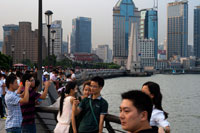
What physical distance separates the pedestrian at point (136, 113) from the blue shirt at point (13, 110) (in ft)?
10.2

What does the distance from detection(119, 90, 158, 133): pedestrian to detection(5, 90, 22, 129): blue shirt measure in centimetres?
311

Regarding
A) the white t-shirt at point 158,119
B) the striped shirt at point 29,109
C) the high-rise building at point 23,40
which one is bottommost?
the striped shirt at point 29,109

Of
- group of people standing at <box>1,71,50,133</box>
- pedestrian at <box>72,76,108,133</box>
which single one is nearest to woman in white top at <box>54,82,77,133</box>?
pedestrian at <box>72,76,108,133</box>

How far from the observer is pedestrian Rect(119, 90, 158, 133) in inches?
93.4

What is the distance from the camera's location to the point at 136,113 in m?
2.38

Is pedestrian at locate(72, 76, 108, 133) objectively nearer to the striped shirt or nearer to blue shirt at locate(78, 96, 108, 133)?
blue shirt at locate(78, 96, 108, 133)

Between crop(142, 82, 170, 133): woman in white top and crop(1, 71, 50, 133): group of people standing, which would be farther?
crop(1, 71, 50, 133): group of people standing

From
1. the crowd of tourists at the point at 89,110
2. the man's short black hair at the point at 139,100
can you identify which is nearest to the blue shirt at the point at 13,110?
the crowd of tourists at the point at 89,110

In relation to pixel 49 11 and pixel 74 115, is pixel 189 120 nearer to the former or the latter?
pixel 49 11

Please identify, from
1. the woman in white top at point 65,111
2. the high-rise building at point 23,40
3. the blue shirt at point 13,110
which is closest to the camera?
the woman in white top at point 65,111

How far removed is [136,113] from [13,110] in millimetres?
3292

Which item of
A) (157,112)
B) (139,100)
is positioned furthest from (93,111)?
(139,100)

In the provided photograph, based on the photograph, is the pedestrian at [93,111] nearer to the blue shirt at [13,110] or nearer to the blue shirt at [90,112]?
the blue shirt at [90,112]

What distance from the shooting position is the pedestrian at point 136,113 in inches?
93.4
